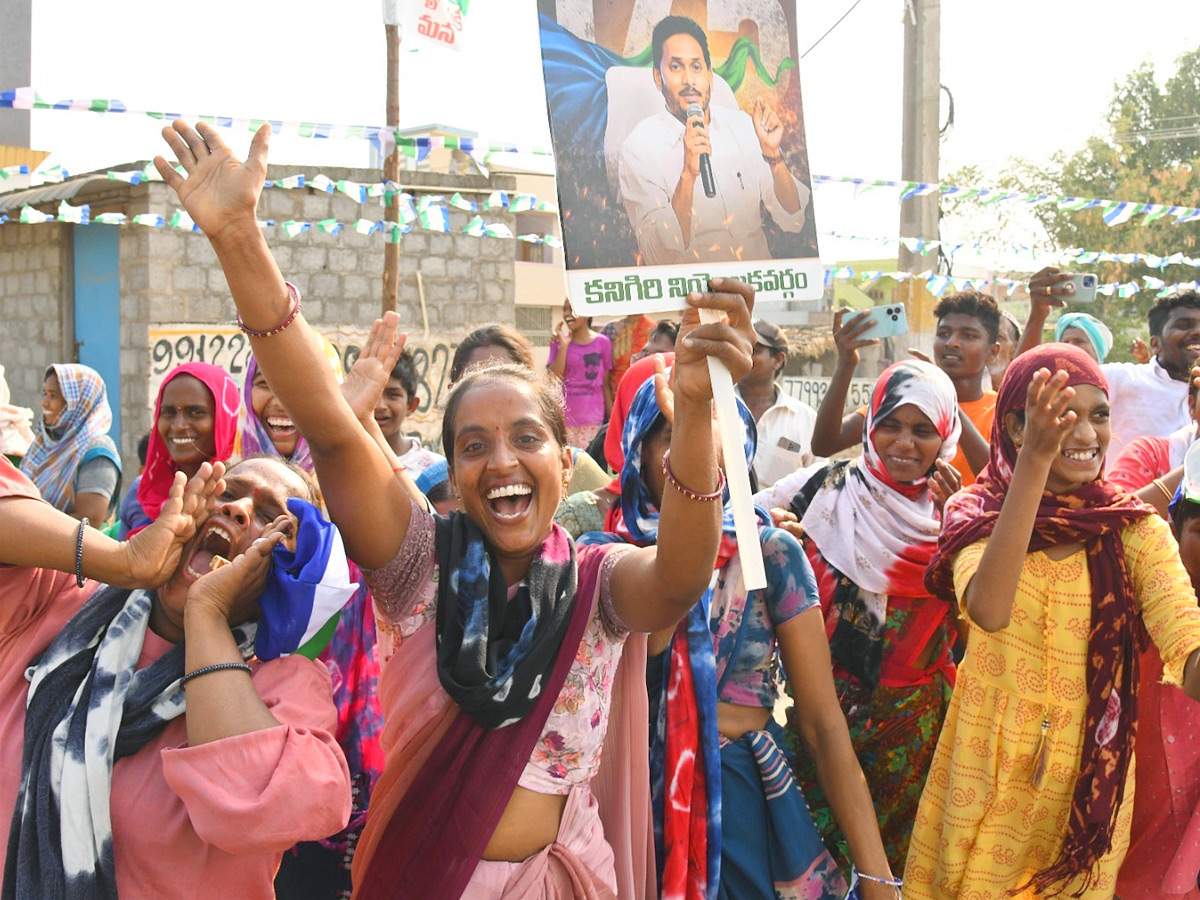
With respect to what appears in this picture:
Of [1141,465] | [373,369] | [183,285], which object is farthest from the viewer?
[183,285]

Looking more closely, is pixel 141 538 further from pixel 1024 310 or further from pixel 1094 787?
pixel 1024 310

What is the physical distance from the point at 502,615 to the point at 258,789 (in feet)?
1.74

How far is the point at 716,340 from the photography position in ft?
6.97

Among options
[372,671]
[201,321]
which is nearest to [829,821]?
[372,671]

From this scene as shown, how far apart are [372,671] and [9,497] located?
111 cm

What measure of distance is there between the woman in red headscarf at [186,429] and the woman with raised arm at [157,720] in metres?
1.25

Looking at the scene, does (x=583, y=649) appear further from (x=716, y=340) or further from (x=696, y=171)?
(x=696, y=171)

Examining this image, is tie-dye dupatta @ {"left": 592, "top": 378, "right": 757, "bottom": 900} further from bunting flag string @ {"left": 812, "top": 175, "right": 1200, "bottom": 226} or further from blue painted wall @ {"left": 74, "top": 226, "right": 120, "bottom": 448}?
blue painted wall @ {"left": 74, "top": 226, "right": 120, "bottom": 448}

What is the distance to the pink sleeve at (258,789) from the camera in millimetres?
2047

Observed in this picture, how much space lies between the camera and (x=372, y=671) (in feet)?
10.5

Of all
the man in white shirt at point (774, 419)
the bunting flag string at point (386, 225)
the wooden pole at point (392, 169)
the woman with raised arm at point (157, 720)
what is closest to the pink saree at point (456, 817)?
the woman with raised arm at point (157, 720)

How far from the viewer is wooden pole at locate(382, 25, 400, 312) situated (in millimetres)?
9734

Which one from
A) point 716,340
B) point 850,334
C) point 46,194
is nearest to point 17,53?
point 46,194

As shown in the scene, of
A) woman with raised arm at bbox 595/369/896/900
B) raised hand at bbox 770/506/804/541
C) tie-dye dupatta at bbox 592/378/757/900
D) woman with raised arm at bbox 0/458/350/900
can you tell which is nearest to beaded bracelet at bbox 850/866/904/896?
woman with raised arm at bbox 595/369/896/900
